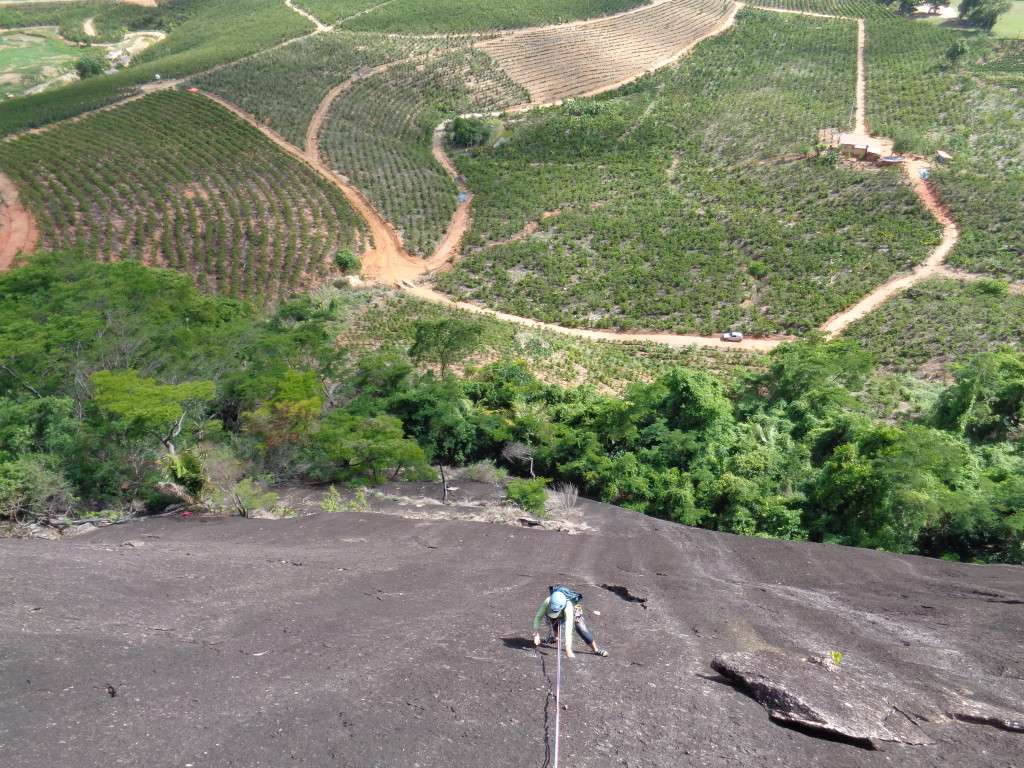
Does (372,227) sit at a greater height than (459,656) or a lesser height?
greater

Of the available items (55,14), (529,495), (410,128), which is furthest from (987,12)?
(55,14)

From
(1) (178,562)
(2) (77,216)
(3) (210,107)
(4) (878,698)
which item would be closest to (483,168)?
(3) (210,107)

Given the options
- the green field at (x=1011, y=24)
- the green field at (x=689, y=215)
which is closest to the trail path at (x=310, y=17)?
the green field at (x=689, y=215)

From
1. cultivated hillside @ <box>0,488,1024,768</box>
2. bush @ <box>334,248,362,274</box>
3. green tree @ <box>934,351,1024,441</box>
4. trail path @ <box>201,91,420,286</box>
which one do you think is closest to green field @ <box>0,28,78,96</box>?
trail path @ <box>201,91,420,286</box>

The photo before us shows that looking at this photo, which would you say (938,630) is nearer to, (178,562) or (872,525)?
(872,525)

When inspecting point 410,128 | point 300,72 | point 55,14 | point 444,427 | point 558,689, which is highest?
point 55,14

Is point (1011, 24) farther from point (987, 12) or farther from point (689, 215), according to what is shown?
point (689, 215)
